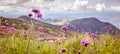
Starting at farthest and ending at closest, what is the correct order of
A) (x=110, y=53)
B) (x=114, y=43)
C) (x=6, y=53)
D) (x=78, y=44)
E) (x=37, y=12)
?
(x=114, y=43), (x=78, y=44), (x=110, y=53), (x=6, y=53), (x=37, y=12)

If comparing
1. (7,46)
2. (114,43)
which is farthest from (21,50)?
(114,43)

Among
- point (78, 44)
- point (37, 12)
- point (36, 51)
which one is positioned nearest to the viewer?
point (37, 12)

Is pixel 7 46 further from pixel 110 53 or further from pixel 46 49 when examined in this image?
pixel 110 53

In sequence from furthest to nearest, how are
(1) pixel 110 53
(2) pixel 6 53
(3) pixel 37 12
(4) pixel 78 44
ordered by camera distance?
(4) pixel 78 44, (1) pixel 110 53, (2) pixel 6 53, (3) pixel 37 12

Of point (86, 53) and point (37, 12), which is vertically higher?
point (37, 12)

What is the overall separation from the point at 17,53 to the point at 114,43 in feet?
14.9

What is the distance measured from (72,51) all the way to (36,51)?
1.11 meters

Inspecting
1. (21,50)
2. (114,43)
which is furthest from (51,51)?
(114,43)

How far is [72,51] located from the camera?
823cm

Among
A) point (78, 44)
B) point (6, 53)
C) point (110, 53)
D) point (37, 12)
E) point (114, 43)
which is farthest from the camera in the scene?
point (114, 43)

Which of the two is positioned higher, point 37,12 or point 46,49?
point 37,12

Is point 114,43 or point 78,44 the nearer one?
point 78,44

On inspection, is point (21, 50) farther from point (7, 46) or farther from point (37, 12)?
point (37, 12)

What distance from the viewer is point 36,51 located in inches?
312
